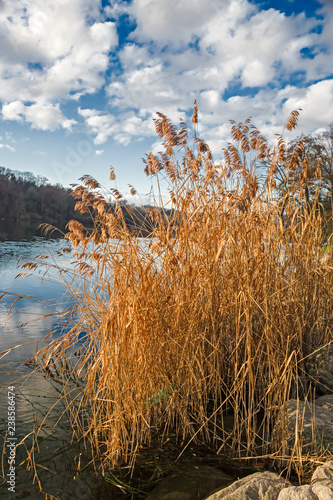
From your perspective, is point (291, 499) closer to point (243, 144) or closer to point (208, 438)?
point (208, 438)

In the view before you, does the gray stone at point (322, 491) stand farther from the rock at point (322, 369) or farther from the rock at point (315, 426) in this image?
the rock at point (322, 369)

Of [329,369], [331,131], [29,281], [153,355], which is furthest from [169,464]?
[331,131]

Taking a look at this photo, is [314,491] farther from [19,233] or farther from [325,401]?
[19,233]

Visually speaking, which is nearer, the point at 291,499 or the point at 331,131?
the point at 291,499

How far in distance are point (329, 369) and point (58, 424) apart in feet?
8.04

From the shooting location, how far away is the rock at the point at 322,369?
3.03 m

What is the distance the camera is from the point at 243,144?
3.12m

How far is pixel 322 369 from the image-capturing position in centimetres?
314

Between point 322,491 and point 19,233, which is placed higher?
point 19,233

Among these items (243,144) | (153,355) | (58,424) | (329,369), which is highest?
(243,144)

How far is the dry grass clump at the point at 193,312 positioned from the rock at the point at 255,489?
0.33 meters

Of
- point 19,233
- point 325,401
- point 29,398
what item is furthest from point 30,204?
point 325,401

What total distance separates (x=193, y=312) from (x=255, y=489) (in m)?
1.00

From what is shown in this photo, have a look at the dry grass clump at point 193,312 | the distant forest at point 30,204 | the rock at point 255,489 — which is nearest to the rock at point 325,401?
the dry grass clump at point 193,312
